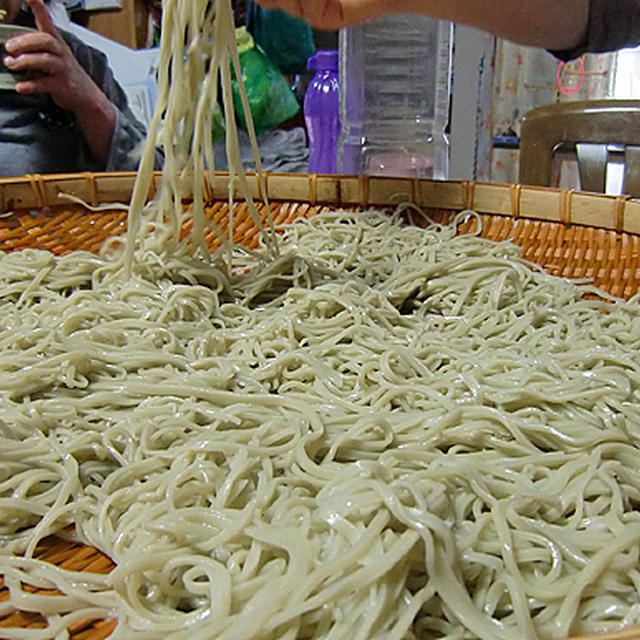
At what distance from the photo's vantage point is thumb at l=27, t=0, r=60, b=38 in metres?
2.78

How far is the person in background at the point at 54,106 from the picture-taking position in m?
2.69

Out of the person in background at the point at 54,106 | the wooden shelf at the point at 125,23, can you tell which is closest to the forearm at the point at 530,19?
the person in background at the point at 54,106

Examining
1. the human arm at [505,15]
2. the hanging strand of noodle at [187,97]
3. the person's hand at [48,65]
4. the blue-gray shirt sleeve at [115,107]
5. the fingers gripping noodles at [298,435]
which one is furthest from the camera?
the blue-gray shirt sleeve at [115,107]

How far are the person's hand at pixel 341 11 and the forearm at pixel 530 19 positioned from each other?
0.26 meters

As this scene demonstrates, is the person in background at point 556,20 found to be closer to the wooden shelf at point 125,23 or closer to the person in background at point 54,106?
the person in background at point 54,106

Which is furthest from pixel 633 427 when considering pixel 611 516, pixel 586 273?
pixel 586 273

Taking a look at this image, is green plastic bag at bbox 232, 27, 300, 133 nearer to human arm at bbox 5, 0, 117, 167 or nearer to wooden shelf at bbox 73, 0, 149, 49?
wooden shelf at bbox 73, 0, 149, 49

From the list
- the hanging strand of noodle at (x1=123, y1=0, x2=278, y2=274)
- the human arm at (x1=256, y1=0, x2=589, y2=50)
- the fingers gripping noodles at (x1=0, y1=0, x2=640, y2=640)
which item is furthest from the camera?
the human arm at (x1=256, y1=0, x2=589, y2=50)

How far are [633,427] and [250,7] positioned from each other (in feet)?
9.74

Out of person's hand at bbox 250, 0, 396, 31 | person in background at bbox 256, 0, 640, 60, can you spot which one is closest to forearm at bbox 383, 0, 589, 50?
person in background at bbox 256, 0, 640, 60

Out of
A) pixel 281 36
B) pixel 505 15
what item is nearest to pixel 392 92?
pixel 281 36

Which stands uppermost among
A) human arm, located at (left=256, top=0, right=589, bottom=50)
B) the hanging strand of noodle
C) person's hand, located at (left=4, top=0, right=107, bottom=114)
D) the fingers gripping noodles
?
human arm, located at (left=256, top=0, right=589, bottom=50)

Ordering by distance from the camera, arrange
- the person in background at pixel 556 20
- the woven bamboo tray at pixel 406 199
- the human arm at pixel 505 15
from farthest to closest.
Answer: the person in background at pixel 556 20 < the human arm at pixel 505 15 < the woven bamboo tray at pixel 406 199

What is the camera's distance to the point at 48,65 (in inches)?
106
